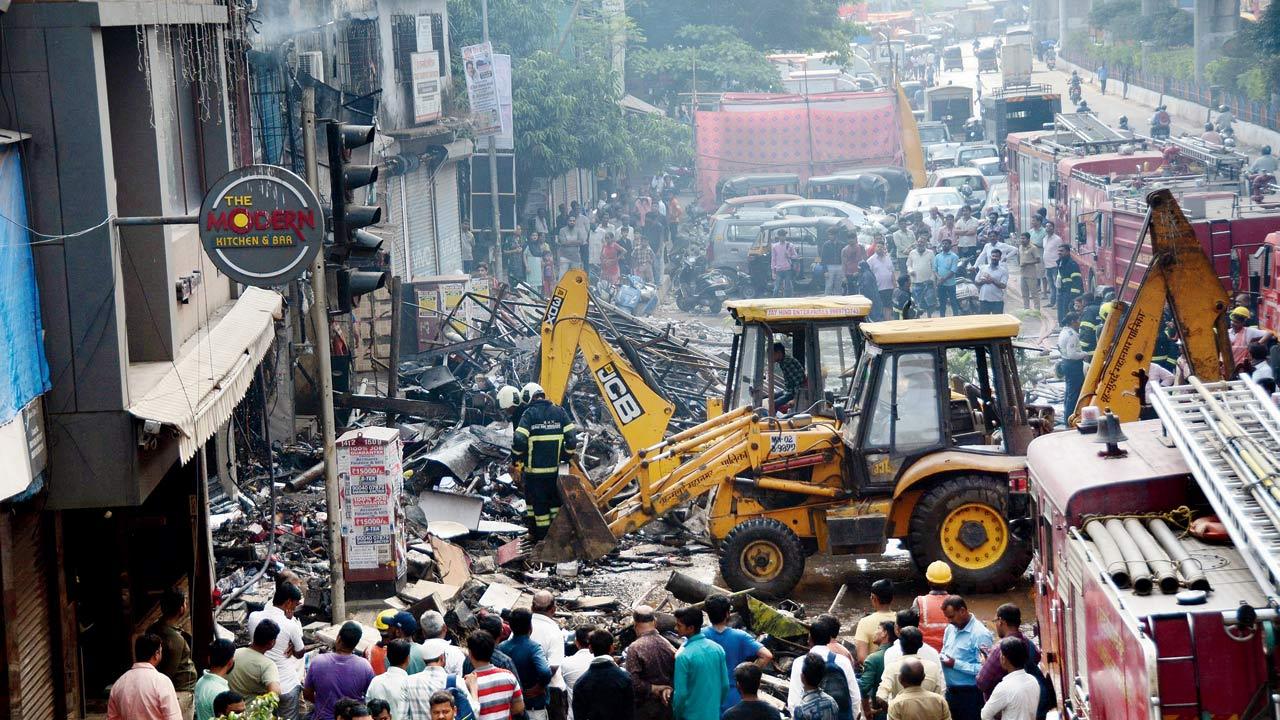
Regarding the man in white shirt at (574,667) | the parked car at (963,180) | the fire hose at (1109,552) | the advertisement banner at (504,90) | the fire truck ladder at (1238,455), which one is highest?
the advertisement banner at (504,90)

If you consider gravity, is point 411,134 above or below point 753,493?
above

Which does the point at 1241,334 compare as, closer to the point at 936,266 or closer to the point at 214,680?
the point at 936,266

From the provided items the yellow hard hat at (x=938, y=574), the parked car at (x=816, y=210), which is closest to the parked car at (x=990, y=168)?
the parked car at (x=816, y=210)

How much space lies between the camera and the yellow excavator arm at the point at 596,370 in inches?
629

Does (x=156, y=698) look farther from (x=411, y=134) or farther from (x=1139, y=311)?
(x=411, y=134)

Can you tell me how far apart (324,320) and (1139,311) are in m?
6.98

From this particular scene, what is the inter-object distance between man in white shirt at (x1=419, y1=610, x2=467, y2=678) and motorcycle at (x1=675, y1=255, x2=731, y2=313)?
21.3 metres

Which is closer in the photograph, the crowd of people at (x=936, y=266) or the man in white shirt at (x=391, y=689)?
the man in white shirt at (x=391, y=689)

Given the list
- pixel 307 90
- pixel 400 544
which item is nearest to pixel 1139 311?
pixel 400 544

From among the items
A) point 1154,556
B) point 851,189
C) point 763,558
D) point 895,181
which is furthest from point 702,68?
point 1154,556

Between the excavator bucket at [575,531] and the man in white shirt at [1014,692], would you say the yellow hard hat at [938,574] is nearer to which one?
the man in white shirt at [1014,692]

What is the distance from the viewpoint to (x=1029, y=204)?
3206 cm

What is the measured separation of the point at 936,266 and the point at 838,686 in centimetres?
1882

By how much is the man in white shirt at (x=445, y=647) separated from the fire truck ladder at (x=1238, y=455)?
156 inches
